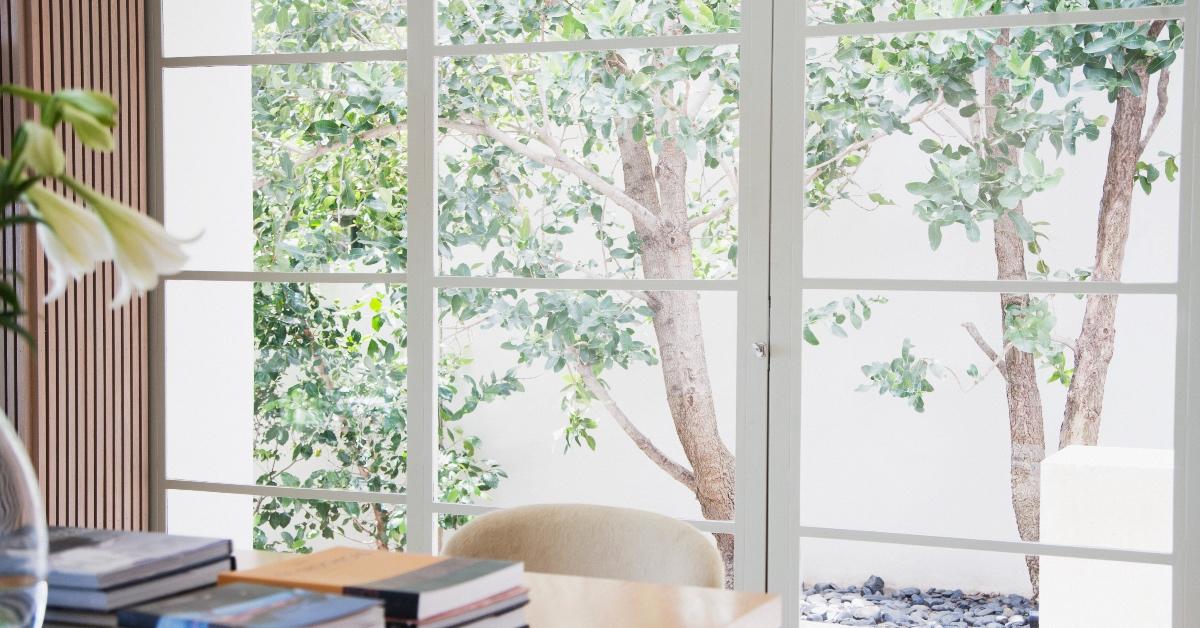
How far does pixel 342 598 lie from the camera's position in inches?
59.9

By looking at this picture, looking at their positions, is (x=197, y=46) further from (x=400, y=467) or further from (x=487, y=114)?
(x=400, y=467)

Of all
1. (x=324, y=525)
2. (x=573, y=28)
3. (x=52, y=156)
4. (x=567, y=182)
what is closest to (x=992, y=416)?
(x=567, y=182)

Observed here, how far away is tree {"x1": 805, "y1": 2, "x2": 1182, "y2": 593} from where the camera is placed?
137 inches

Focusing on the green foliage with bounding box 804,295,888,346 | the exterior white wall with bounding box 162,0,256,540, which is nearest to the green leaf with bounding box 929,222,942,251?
the green foliage with bounding box 804,295,888,346

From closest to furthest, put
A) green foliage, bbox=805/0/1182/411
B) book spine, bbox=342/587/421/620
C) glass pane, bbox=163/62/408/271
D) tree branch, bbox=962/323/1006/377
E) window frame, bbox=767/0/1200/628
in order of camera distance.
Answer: book spine, bbox=342/587/421/620
window frame, bbox=767/0/1200/628
green foliage, bbox=805/0/1182/411
tree branch, bbox=962/323/1006/377
glass pane, bbox=163/62/408/271

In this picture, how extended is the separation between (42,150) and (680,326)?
10.4 ft

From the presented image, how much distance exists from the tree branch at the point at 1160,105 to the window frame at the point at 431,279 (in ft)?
3.36

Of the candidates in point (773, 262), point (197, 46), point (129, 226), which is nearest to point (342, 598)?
point (129, 226)

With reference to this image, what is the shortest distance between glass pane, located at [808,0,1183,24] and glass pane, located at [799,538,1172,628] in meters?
1.51

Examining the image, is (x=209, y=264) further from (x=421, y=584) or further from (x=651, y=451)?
(x=421, y=584)

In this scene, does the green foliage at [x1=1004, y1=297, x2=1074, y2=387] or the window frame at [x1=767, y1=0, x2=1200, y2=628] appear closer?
the window frame at [x1=767, y1=0, x2=1200, y2=628]

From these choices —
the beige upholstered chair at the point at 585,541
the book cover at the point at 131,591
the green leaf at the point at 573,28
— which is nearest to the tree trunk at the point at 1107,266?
the beige upholstered chair at the point at 585,541

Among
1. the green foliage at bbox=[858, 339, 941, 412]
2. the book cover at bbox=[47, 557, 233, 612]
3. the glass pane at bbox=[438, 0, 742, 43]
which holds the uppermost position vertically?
the glass pane at bbox=[438, 0, 742, 43]

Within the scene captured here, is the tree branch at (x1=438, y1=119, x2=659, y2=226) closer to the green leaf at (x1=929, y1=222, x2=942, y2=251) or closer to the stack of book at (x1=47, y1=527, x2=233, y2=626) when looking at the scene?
the green leaf at (x1=929, y1=222, x2=942, y2=251)
